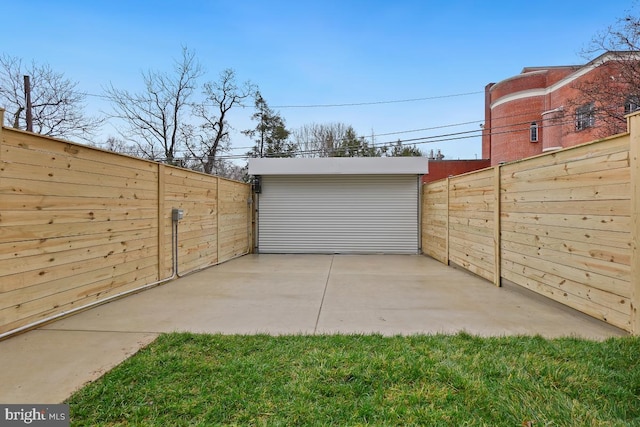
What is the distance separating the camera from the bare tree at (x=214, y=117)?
1816 centimetres

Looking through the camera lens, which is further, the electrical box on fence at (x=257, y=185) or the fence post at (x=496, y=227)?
the electrical box on fence at (x=257, y=185)

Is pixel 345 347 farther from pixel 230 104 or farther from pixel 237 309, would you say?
pixel 230 104

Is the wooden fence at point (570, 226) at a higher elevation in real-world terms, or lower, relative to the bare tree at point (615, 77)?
lower

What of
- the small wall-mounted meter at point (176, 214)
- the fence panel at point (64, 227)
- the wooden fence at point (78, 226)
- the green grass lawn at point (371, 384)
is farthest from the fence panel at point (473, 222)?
the fence panel at point (64, 227)

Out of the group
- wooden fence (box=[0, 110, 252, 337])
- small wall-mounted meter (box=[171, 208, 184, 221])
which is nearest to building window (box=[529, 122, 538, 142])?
wooden fence (box=[0, 110, 252, 337])

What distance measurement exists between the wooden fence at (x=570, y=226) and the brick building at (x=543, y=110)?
1232cm

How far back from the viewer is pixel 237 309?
154 inches

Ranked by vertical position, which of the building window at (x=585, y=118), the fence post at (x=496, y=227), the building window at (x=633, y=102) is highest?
the building window at (x=585, y=118)

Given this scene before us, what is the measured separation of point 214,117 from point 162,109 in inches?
112

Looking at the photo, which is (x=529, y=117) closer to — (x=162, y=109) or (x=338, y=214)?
(x=338, y=214)

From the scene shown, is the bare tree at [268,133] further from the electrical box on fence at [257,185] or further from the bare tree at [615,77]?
the bare tree at [615,77]

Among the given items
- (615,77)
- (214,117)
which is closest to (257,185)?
(214,117)

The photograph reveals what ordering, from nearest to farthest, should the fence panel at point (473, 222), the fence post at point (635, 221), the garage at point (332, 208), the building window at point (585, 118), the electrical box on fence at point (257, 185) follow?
the fence post at point (635, 221) < the fence panel at point (473, 222) < the garage at point (332, 208) < the electrical box on fence at point (257, 185) < the building window at point (585, 118)

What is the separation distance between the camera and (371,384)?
6.86 ft
